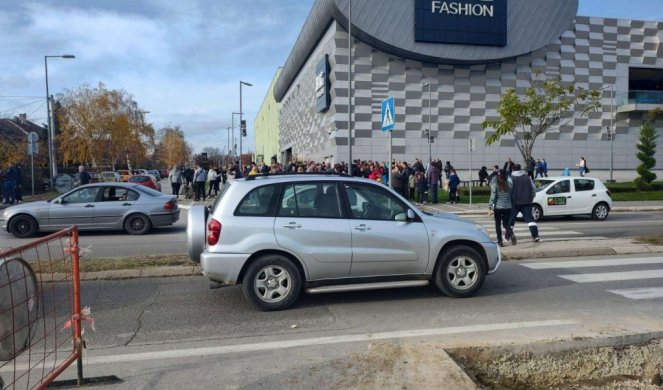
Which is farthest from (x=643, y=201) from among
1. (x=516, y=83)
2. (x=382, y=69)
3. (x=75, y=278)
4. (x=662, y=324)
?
(x=75, y=278)

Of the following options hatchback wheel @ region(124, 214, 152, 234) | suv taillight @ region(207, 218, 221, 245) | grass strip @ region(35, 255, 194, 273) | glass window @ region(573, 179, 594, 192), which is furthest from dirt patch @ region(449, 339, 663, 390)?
glass window @ region(573, 179, 594, 192)

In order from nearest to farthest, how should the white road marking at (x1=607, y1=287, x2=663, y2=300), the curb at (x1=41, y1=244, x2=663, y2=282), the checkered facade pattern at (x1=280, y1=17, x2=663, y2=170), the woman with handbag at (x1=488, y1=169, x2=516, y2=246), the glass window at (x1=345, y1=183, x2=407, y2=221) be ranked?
the glass window at (x1=345, y1=183, x2=407, y2=221), the white road marking at (x1=607, y1=287, x2=663, y2=300), the curb at (x1=41, y1=244, x2=663, y2=282), the woman with handbag at (x1=488, y1=169, x2=516, y2=246), the checkered facade pattern at (x1=280, y1=17, x2=663, y2=170)

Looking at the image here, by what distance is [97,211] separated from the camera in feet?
43.4

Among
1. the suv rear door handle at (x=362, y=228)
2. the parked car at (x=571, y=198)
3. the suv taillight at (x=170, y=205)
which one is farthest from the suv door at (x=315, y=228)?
the parked car at (x=571, y=198)

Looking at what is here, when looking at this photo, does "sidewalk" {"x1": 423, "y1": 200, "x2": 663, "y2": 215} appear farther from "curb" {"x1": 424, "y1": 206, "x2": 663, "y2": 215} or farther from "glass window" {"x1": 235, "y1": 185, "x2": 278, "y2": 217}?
"glass window" {"x1": 235, "y1": 185, "x2": 278, "y2": 217}

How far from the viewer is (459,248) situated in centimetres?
673

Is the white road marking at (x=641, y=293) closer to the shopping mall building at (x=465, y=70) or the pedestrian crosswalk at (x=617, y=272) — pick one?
the pedestrian crosswalk at (x=617, y=272)

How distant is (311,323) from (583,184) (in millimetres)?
13858

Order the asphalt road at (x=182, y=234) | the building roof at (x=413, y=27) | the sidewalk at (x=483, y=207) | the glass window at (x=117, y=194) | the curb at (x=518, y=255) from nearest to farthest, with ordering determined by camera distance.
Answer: the curb at (x=518, y=255) < the asphalt road at (x=182, y=234) < the glass window at (x=117, y=194) < the sidewalk at (x=483, y=207) < the building roof at (x=413, y=27)

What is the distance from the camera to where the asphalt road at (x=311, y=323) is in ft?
14.7

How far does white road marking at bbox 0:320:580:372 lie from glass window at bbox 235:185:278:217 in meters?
1.69

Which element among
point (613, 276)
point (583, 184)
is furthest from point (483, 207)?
point (613, 276)

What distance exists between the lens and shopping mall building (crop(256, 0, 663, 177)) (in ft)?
109

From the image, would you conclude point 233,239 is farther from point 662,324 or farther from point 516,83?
point 516,83
